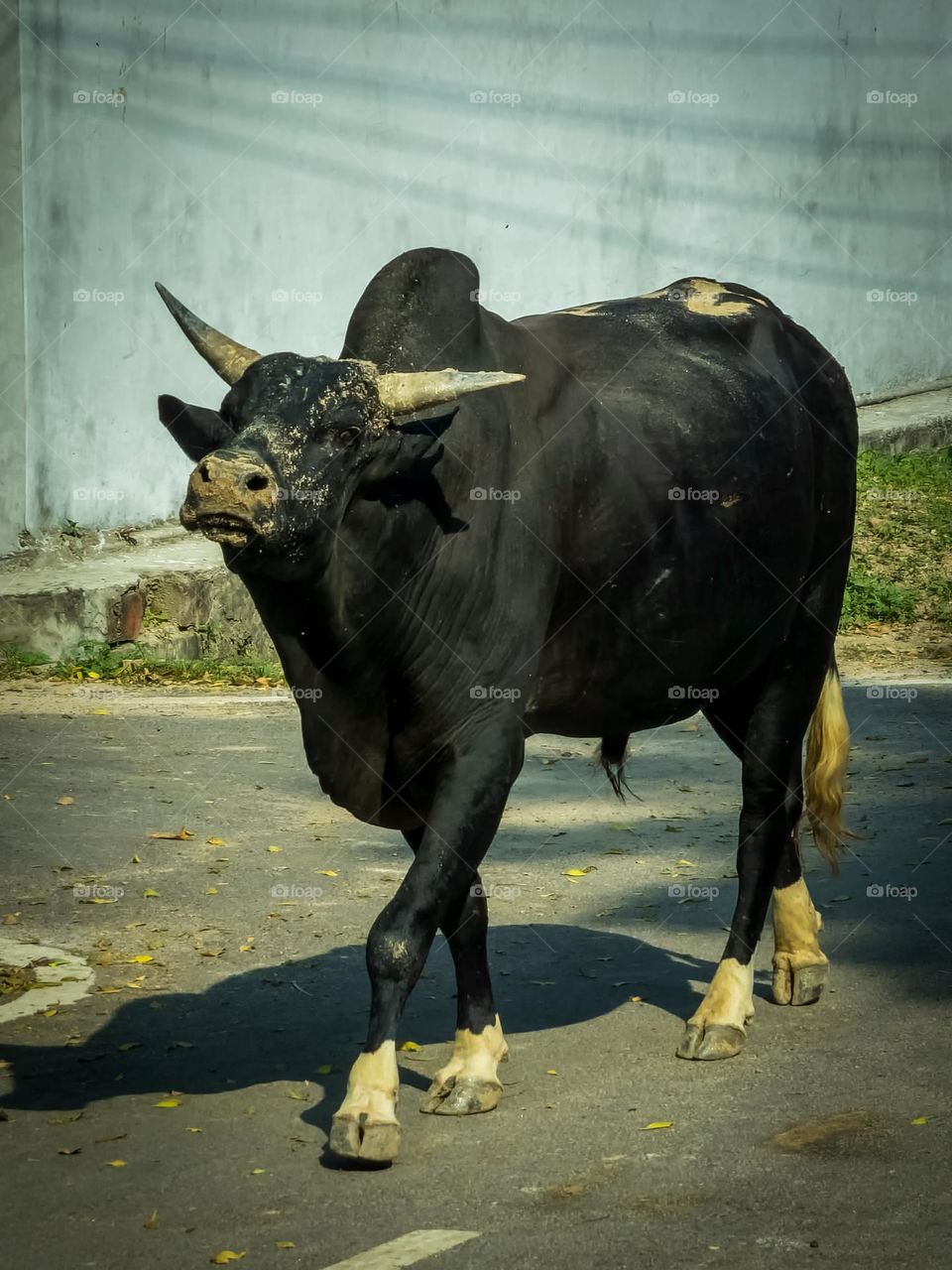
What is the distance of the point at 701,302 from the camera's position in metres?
6.26

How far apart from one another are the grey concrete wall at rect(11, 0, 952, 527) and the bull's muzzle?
8082 millimetres

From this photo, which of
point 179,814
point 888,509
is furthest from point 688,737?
point 888,509

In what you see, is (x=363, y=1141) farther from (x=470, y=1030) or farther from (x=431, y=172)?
(x=431, y=172)

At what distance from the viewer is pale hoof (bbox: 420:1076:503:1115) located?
4906 mm

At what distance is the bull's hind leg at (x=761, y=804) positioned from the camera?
5562 millimetres

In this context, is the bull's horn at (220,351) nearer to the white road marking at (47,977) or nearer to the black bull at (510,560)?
the black bull at (510,560)

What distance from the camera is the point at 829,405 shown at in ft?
20.7

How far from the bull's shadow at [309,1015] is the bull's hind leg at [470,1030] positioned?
187 millimetres

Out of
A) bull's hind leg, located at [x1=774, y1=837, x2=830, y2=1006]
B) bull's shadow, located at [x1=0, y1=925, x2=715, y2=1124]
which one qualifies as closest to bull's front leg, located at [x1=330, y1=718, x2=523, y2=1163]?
bull's shadow, located at [x1=0, y1=925, x2=715, y2=1124]

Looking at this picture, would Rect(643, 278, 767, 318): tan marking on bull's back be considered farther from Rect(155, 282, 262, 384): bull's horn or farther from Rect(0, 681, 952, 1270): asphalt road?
Rect(0, 681, 952, 1270): asphalt road

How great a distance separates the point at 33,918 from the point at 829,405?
3.41 m

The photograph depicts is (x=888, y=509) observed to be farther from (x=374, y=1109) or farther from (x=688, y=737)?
(x=374, y=1109)

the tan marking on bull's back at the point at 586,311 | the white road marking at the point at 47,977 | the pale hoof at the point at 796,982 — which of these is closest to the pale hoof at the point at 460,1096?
the pale hoof at the point at 796,982

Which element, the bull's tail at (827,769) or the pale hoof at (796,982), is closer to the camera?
the pale hoof at (796,982)
